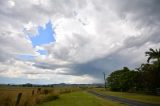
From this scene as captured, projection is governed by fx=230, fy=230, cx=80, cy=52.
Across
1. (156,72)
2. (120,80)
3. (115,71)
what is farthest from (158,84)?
(115,71)

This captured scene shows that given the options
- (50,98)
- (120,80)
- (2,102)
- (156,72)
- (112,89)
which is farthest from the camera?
(112,89)

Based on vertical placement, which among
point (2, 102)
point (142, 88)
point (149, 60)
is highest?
point (149, 60)

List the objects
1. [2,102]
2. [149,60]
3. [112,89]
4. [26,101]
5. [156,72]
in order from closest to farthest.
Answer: [2,102] < [26,101] < [156,72] < [149,60] < [112,89]

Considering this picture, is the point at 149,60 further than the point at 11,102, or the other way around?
the point at 149,60

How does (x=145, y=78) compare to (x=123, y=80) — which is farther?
(x=123, y=80)

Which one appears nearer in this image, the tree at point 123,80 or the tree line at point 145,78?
the tree line at point 145,78

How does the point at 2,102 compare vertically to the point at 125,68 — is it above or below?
below

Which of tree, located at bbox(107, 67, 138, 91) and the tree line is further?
tree, located at bbox(107, 67, 138, 91)

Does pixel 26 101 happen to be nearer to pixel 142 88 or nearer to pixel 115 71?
pixel 142 88

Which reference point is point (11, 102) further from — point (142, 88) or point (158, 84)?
point (142, 88)

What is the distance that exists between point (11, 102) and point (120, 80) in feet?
211

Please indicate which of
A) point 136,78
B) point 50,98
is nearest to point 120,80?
point 136,78

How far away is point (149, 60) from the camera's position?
178ft

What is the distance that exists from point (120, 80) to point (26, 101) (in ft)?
204
